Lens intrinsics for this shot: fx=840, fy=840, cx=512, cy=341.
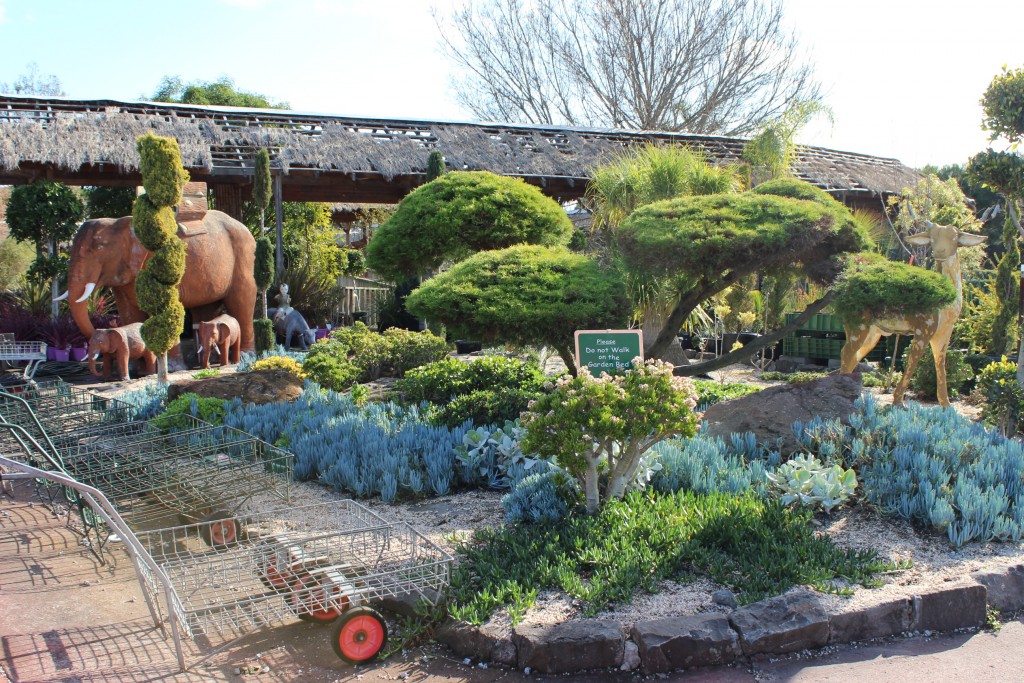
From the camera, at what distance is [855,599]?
4.09 metres

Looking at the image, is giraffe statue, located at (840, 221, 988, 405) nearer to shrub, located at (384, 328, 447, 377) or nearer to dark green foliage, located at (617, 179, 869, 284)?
dark green foliage, located at (617, 179, 869, 284)

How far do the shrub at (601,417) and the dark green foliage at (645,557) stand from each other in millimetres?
385

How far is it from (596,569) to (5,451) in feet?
15.1

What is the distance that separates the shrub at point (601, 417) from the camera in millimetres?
4602

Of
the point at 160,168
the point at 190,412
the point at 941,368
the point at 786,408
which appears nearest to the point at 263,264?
the point at 160,168

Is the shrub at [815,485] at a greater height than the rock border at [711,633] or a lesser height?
greater

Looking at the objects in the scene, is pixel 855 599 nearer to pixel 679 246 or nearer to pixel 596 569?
pixel 596 569

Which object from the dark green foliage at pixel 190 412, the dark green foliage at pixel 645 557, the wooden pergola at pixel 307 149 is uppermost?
the wooden pergola at pixel 307 149

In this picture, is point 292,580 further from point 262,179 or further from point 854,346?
point 262,179

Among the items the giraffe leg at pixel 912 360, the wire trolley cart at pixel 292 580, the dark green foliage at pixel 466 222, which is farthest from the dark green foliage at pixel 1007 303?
the wire trolley cart at pixel 292 580

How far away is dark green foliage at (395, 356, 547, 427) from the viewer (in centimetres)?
720

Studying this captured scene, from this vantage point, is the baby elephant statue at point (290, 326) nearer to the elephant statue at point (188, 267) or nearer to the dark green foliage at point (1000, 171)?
the elephant statue at point (188, 267)

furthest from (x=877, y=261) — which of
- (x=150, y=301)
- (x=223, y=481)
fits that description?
(x=150, y=301)

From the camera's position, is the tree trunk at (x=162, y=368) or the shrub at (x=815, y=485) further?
the tree trunk at (x=162, y=368)
